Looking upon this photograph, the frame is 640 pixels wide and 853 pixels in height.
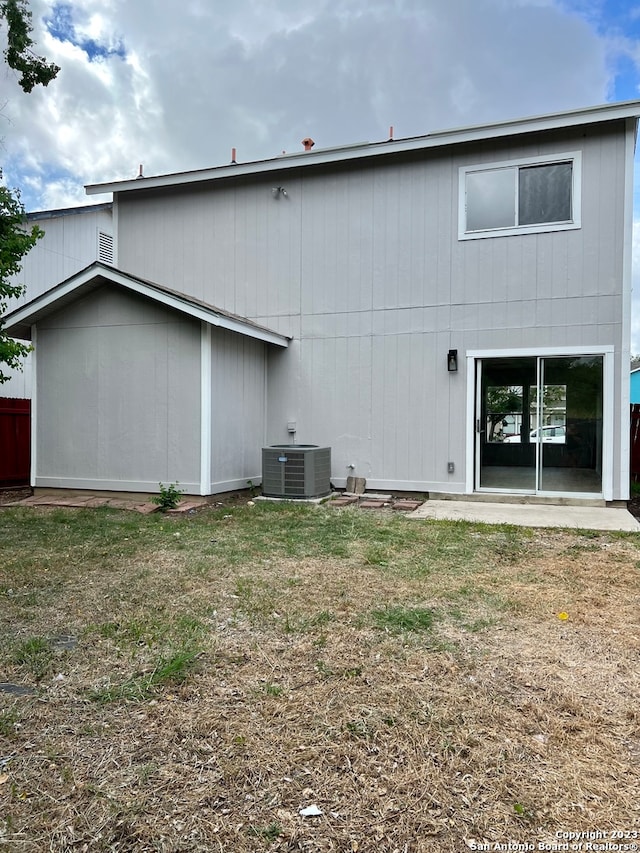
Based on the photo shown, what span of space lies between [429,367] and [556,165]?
10.7 ft

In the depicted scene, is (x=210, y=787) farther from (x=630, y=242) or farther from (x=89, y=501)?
(x=630, y=242)

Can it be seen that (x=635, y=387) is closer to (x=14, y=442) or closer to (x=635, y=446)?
(x=635, y=446)

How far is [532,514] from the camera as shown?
710cm

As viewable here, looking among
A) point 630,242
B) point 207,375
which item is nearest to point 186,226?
point 207,375

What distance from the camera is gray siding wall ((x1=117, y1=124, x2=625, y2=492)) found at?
7.72m

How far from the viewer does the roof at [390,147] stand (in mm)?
7340

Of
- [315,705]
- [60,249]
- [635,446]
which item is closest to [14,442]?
[60,249]

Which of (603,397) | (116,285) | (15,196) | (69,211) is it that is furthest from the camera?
(69,211)

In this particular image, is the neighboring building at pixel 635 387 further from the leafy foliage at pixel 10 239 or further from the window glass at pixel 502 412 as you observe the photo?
the leafy foliage at pixel 10 239

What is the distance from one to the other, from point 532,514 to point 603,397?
1.99 metres

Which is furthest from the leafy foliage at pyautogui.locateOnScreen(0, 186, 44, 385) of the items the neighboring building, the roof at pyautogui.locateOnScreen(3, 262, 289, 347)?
the neighboring building

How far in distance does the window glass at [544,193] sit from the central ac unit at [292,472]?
176 inches

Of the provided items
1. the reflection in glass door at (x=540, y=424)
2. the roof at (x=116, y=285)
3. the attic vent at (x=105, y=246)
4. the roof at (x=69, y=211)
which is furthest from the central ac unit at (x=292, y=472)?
the roof at (x=69, y=211)

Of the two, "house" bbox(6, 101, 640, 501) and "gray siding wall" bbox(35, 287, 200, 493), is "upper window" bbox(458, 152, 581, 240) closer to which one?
"house" bbox(6, 101, 640, 501)
